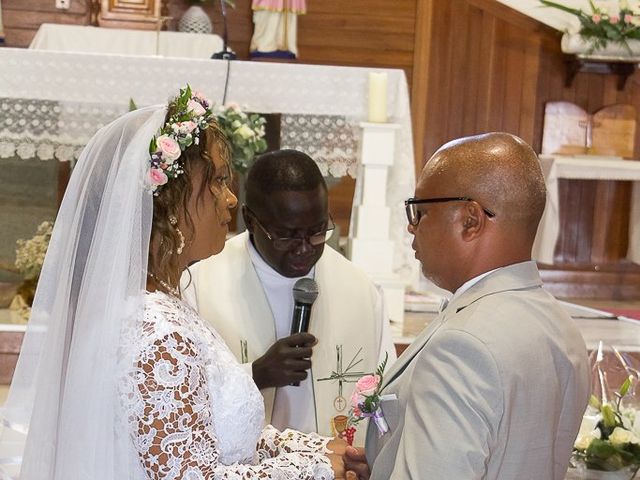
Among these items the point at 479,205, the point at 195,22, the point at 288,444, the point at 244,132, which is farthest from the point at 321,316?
the point at 195,22

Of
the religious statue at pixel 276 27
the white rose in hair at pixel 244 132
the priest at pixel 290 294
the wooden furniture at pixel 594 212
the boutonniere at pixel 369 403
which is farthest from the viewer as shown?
the wooden furniture at pixel 594 212

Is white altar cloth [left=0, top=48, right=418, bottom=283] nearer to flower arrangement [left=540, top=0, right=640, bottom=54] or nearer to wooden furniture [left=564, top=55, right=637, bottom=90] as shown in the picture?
flower arrangement [left=540, top=0, right=640, bottom=54]

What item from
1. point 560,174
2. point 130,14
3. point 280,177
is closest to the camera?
point 280,177

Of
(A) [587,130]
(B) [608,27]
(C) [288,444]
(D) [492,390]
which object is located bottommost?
(C) [288,444]

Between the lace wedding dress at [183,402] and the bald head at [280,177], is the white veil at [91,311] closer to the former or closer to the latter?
the lace wedding dress at [183,402]

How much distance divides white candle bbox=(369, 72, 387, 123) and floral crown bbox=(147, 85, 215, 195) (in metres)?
3.82

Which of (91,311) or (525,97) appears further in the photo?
(525,97)

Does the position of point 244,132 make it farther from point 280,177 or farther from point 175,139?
point 175,139

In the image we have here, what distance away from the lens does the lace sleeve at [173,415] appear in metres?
2.16

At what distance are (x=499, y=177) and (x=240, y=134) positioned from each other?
403 centimetres

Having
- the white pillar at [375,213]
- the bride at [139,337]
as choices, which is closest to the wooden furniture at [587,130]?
the white pillar at [375,213]

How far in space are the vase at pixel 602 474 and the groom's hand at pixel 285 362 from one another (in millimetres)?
797

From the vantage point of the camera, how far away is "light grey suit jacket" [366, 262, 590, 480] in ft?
6.26

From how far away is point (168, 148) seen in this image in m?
2.32
